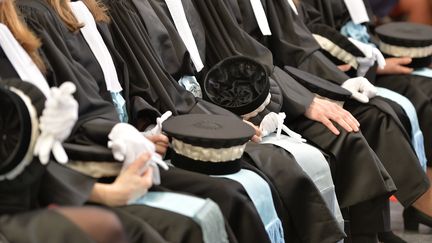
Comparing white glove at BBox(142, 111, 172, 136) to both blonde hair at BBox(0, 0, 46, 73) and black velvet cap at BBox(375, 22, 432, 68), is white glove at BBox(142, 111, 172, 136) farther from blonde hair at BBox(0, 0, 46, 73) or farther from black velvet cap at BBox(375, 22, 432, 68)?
black velvet cap at BBox(375, 22, 432, 68)

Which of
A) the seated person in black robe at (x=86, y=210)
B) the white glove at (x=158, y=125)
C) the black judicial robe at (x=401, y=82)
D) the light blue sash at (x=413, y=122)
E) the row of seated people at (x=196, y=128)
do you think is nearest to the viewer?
the seated person in black robe at (x=86, y=210)

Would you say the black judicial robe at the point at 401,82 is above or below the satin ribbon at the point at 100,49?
below

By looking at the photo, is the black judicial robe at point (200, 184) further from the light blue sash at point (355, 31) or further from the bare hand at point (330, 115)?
the light blue sash at point (355, 31)

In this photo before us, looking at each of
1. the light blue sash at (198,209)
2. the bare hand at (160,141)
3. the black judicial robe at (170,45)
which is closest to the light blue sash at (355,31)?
the black judicial robe at (170,45)

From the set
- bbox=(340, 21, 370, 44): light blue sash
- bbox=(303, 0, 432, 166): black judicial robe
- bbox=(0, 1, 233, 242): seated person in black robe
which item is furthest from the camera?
bbox=(340, 21, 370, 44): light blue sash

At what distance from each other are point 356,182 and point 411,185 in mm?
334

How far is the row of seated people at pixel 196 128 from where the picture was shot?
6.70 feet

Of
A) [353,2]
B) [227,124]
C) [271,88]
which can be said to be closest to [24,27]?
[227,124]

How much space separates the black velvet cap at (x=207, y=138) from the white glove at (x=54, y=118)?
1.59 ft

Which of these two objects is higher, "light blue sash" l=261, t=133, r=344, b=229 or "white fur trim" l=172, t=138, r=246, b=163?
"white fur trim" l=172, t=138, r=246, b=163

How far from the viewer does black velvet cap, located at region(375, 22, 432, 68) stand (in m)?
3.67

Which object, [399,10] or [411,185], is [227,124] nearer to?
[411,185]

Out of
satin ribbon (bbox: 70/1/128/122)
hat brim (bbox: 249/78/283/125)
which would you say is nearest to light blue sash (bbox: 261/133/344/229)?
hat brim (bbox: 249/78/283/125)

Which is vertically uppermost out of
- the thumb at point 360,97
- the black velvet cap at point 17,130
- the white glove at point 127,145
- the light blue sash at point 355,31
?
the black velvet cap at point 17,130
